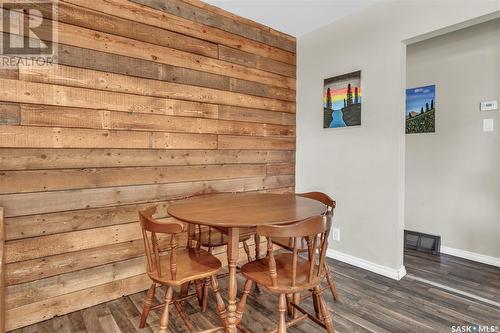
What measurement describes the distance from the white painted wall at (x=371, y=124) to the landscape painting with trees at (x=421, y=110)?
3.31 feet

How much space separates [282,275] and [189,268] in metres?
0.55

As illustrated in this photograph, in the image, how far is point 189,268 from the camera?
168cm

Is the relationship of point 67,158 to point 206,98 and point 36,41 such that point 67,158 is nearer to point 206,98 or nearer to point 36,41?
point 36,41

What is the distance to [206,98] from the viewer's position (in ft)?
8.68

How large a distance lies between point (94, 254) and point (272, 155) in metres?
1.96

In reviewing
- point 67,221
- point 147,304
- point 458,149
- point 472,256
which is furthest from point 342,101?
point 67,221

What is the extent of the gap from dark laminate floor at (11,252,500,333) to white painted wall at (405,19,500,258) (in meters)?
0.59

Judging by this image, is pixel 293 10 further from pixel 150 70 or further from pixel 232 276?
pixel 232 276

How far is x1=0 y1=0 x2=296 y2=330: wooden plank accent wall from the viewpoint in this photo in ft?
6.05

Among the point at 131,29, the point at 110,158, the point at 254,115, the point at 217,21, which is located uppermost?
the point at 217,21

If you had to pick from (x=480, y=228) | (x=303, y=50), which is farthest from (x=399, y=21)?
(x=480, y=228)

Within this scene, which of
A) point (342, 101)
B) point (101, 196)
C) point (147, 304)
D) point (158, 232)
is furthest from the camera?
point (342, 101)

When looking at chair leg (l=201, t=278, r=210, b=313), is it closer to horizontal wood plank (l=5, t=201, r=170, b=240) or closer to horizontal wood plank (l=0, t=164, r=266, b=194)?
horizontal wood plank (l=5, t=201, r=170, b=240)

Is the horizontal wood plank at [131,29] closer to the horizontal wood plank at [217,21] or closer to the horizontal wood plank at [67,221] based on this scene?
the horizontal wood plank at [217,21]
